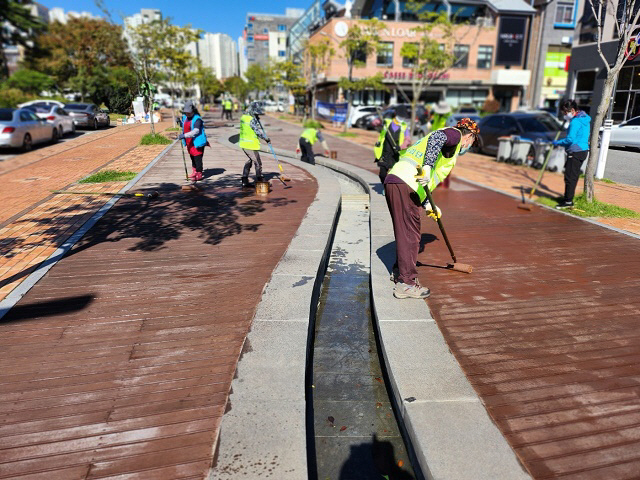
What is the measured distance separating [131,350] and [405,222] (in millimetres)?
2589

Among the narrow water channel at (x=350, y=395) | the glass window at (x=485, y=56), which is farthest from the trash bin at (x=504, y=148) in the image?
the glass window at (x=485, y=56)

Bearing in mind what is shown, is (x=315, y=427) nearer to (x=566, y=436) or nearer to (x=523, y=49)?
(x=566, y=436)

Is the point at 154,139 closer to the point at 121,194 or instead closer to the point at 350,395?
the point at 121,194

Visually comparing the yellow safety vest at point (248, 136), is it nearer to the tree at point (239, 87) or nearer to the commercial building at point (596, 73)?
the commercial building at point (596, 73)

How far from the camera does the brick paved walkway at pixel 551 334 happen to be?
265 centimetres

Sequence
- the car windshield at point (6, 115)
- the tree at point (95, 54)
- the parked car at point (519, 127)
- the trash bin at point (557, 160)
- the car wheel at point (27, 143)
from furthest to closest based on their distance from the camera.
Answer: the tree at point (95, 54) < the car wheel at point (27, 143) < the car windshield at point (6, 115) < the parked car at point (519, 127) < the trash bin at point (557, 160)

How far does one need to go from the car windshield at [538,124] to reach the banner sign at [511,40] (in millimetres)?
35981

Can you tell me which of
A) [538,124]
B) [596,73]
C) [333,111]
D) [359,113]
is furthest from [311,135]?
[333,111]

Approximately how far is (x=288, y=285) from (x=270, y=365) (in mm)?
1445

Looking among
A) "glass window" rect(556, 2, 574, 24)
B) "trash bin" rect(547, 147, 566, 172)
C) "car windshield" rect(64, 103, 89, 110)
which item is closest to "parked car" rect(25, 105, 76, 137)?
"car windshield" rect(64, 103, 89, 110)

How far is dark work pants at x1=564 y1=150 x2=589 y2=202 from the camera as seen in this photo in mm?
7977

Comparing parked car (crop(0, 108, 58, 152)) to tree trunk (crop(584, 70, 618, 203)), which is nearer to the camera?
tree trunk (crop(584, 70, 618, 203))

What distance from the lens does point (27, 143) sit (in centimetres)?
1608

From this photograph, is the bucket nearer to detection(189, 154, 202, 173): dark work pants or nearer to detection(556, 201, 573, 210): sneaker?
detection(189, 154, 202, 173): dark work pants
